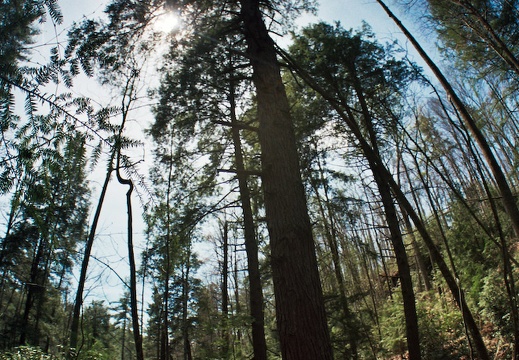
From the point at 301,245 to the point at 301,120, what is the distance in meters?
6.21

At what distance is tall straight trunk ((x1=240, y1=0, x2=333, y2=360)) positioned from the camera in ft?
7.06

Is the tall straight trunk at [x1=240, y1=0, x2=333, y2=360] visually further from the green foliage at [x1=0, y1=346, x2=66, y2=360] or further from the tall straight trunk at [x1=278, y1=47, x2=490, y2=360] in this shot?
the green foliage at [x1=0, y1=346, x2=66, y2=360]

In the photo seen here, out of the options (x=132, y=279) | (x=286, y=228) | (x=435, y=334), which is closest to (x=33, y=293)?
(x=132, y=279)

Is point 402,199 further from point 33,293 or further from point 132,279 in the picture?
point 33,293

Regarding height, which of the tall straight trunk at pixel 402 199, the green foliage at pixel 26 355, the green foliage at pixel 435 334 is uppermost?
the tall straight trunk at pixel 402 199

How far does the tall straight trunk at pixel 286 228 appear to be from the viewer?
2.15 metres

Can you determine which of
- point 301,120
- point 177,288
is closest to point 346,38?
point 301,120

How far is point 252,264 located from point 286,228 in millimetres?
5502

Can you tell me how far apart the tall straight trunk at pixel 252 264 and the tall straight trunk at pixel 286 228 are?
338 cm

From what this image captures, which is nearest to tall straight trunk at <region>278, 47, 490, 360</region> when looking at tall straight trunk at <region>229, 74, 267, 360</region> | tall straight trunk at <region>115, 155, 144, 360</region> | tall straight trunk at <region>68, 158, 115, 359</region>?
Result: tall straight trunk at <region>229, 74, 267, 360</region>

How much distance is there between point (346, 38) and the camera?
8016mm

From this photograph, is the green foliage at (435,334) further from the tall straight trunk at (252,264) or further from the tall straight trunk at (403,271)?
the tall straight trunk at (252,264)

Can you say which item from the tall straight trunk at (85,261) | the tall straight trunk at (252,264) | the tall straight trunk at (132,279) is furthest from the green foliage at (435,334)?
the tall straight trunk at (85,261)

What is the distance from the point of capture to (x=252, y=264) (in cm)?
765
